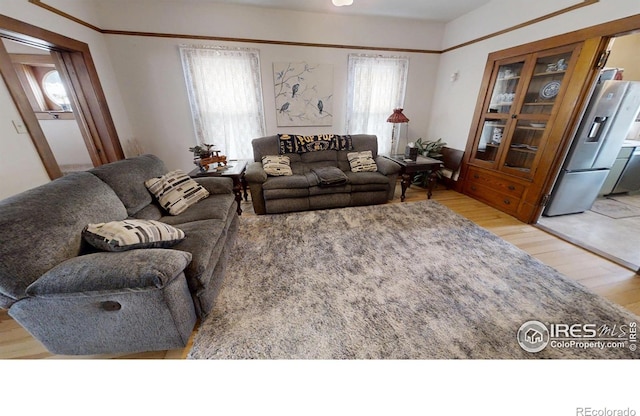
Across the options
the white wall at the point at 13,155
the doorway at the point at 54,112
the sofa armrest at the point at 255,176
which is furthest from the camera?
the doorway at the point at 54,112

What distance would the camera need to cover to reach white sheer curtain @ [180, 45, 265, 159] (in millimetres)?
3158

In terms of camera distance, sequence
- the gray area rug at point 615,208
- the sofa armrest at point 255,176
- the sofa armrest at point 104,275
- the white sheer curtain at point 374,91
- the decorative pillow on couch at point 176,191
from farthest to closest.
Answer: the white sheer curtain at point 374,91
the gray area rug at point 615,208
the sofa armrest at point 255,176
the decorative pillow on couch at point 176,191
the sofa armrest at point 104,275

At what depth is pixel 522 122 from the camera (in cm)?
273

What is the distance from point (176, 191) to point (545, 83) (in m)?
4.14

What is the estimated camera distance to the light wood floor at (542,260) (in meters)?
1.32

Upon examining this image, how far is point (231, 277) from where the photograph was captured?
185 centimetres

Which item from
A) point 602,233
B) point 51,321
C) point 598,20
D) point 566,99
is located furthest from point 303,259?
point 598,20

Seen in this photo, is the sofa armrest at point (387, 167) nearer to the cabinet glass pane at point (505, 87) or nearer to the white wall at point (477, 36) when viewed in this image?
the white wall at point (477, 36)

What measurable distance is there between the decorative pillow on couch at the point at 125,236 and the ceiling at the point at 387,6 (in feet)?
10.6

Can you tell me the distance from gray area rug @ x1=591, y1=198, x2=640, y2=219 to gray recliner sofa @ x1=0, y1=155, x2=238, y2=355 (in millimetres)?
4725

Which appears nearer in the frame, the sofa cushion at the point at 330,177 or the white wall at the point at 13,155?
the white wall at the point at 13,155

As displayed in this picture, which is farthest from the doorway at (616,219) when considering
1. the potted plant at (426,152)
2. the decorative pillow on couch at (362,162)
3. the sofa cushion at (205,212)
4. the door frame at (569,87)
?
the sofa cushion at (205,212)

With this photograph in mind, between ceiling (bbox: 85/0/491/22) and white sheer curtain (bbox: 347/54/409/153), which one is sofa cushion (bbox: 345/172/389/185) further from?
ceiling (bbox: 85/0/491/22)
